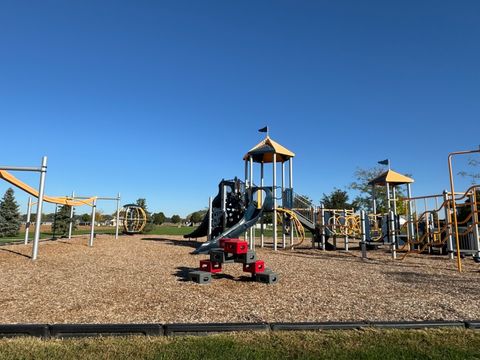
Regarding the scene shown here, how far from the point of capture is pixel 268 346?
3.39 m

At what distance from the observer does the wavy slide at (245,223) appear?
11.6 metres

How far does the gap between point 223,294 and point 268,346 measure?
270 cm

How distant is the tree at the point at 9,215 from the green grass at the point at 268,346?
38562mm

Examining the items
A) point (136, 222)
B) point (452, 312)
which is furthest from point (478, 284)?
point (136, 222)

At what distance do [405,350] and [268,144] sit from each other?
14.8m

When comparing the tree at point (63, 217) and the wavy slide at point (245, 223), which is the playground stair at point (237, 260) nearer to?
the wavy slide at point (245, 223)

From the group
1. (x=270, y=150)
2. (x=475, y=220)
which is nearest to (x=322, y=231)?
(x=270, y=150)

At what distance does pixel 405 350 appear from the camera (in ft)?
10.9

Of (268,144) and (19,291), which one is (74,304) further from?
(268,144)

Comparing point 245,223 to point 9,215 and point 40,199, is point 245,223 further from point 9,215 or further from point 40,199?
point 9,215

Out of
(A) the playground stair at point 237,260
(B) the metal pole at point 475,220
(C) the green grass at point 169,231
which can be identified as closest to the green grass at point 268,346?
(A) the playground stair at point 237,260

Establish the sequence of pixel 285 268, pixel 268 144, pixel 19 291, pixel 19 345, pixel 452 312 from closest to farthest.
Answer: pixel 19 345 < pixel 452 312 < pixel 19 291 < pixel 285 268 < pixel 268 144

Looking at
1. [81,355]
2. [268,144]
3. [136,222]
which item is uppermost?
[268,144]

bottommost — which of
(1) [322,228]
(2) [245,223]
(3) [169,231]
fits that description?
(3) [169,231]
